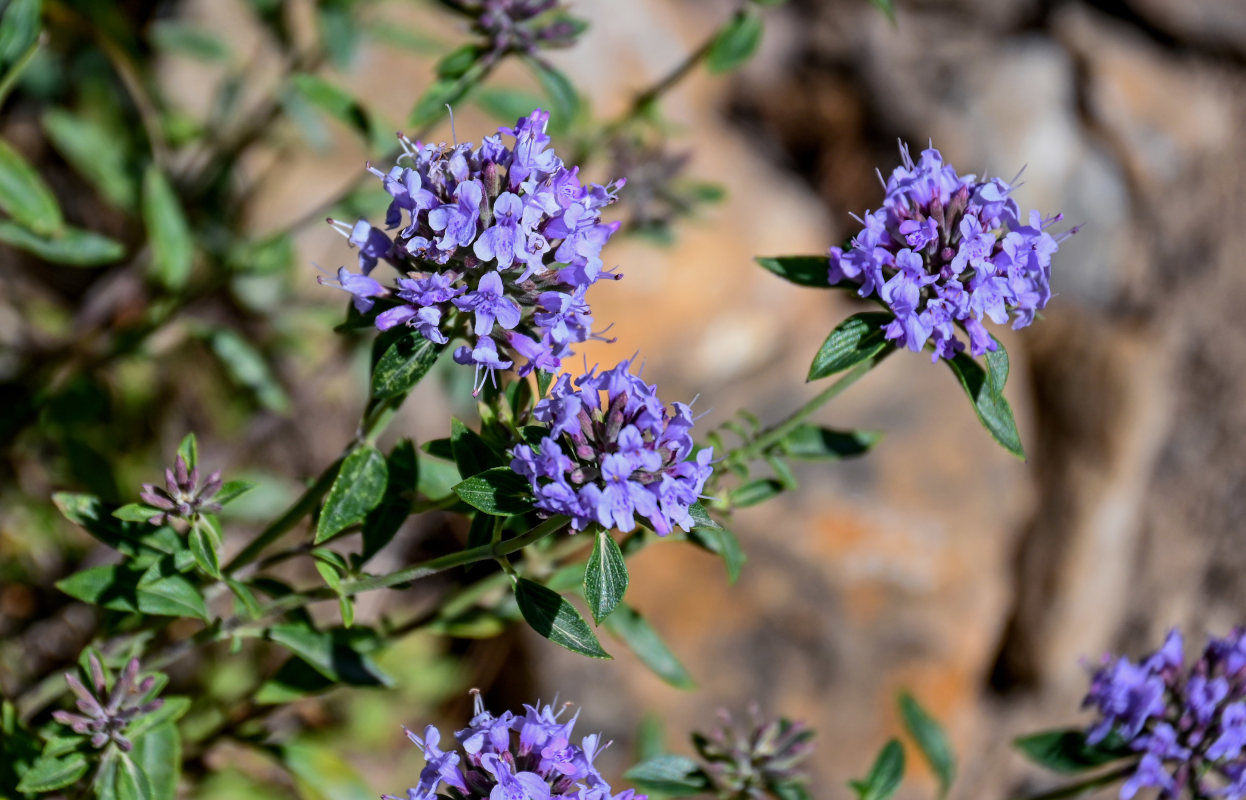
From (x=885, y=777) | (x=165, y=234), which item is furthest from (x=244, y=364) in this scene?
Answer: (x=885, y=777)

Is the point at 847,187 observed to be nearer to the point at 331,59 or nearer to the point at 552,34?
the point at 331,59

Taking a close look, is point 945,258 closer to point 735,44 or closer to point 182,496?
point 735,44

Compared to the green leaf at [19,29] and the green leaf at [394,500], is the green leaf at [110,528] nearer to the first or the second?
the green leaf at [394,500]

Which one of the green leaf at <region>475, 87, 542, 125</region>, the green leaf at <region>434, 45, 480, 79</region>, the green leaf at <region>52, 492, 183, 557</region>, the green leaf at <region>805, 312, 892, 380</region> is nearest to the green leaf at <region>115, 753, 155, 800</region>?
the green leaf at <region>52, 492, 183, 557</region>

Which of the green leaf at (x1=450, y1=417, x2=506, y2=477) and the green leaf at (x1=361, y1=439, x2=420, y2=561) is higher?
the green leaf at (x1=361, y1=439, x2=420, y2=561)

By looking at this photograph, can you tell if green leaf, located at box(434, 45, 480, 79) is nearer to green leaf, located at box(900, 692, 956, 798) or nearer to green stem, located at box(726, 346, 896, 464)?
green stem, located at box(726, 346, 896, 464)

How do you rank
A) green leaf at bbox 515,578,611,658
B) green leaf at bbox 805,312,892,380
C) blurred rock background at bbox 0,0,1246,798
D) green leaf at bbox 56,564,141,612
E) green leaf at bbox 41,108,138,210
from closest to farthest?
green leaf at bbox 515,578,611,658 → green leaf at bbox 805,312,892,380 → green leaf at bbox 56,564,141,612 → green leaf at bbox 41,108,138,210 → blurred rock background at bbox 0,0,1246,798
